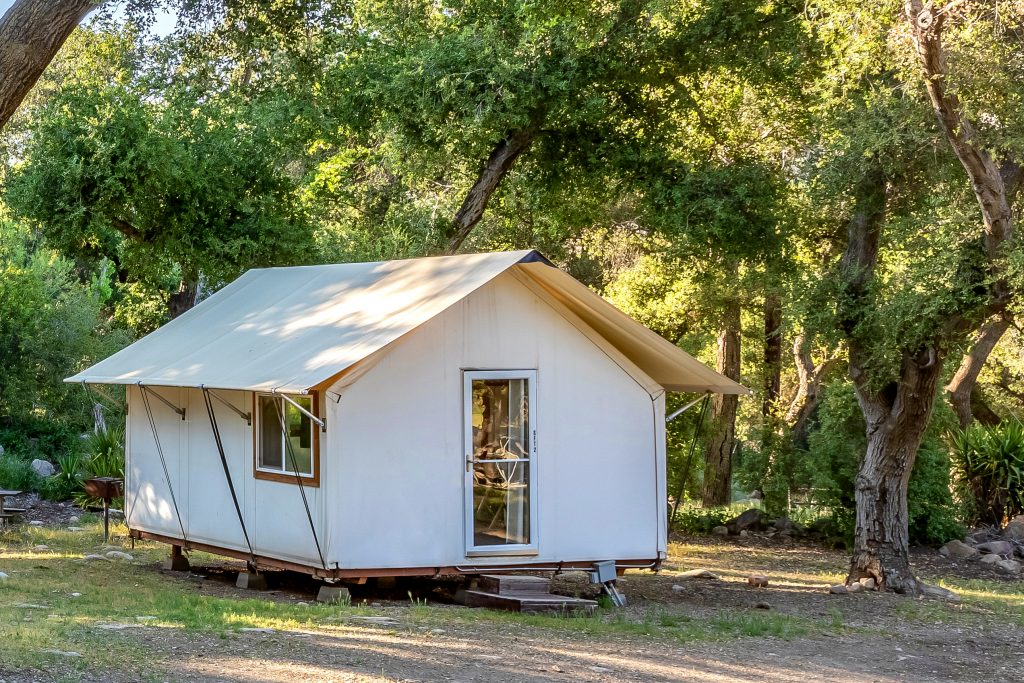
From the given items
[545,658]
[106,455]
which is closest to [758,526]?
[106,455]

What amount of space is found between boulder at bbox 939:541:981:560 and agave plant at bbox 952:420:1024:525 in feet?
6.87

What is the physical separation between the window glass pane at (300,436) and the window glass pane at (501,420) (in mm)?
1436

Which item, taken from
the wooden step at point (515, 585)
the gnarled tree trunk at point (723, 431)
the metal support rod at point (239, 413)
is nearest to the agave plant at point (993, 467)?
the gnarled tree trunk at point (723, 431)

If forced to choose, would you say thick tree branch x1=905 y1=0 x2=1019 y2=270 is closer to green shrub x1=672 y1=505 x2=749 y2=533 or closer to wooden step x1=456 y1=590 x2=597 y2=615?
wooden step x1=456 y1=590 x2=597 y2=615

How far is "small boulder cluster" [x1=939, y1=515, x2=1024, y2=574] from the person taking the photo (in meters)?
15.6

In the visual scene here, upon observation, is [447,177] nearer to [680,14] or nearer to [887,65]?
[680,14]

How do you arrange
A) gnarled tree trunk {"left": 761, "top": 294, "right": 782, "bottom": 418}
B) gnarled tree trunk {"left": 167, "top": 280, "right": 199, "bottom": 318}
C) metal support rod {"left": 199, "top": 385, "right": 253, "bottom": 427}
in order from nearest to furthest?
metal support rod {"left": 199, "top": 385, "right": 253, "bottom": 427}
gnarled tree trunk {"left": 167, "top": 280, "right": 199, "bottom": 318}
gnarled tree trunk {"left": 761, "top": 294, "right": 782, "bottom": 418}

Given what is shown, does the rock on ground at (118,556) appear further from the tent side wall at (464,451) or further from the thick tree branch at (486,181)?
the thick tree branch at (486,181)

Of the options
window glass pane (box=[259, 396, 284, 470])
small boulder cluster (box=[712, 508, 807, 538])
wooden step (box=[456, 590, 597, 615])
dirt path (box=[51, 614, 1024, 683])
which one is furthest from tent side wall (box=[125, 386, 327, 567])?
small boulder cluster (box=[712, 508, 807, 538])

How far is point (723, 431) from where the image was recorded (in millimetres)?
Result: 19750

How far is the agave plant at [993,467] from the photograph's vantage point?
17.7 m

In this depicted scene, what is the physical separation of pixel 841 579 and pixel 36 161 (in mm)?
10313

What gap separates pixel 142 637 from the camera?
754cm

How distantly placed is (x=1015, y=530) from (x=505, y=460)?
10318mm
